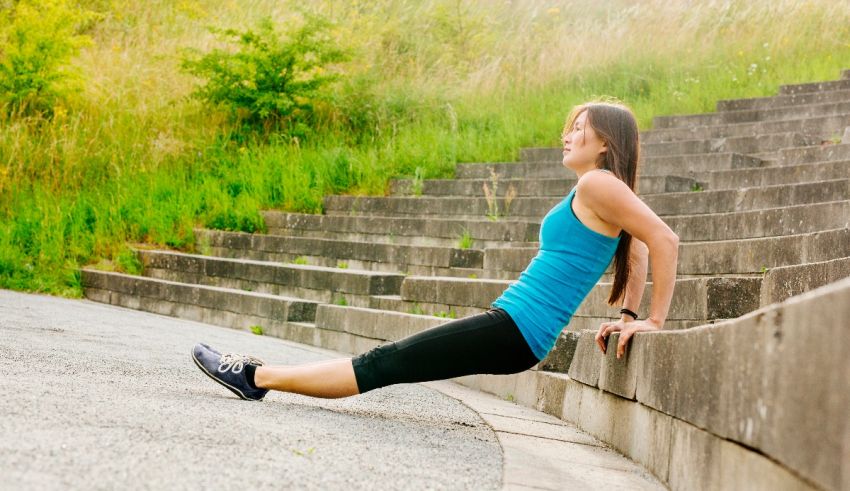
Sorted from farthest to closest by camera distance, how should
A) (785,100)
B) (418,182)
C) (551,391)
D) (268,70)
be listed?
(268,70), (418,182), (785,100), (551,391)

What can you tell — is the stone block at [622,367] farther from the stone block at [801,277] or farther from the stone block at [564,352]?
the stone block at [564,352]

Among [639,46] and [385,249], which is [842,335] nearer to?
[385,249]

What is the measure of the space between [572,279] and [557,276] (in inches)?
2.4

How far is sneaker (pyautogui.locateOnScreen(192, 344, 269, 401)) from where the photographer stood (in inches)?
156

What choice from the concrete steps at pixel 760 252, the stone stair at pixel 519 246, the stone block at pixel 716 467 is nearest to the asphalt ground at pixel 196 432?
the stone block at pixel 716 467

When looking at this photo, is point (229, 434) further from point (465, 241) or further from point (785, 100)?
point (785, 100)

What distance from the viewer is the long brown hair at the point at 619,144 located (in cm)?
366

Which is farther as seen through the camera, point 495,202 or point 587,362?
point 495,202

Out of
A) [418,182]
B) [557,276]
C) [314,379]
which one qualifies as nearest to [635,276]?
[557,276]

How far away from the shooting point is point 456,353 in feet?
12.1

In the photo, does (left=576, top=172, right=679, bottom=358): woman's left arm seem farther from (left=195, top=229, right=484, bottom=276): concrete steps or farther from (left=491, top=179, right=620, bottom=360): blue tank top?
(left=195, top=229, right=484, bottom=276): concrete steps

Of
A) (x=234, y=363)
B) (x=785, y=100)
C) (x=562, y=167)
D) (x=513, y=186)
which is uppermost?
(x=785, y=100)

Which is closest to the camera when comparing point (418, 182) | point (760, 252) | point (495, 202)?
point (760, 252)

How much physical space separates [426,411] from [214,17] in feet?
43.3
